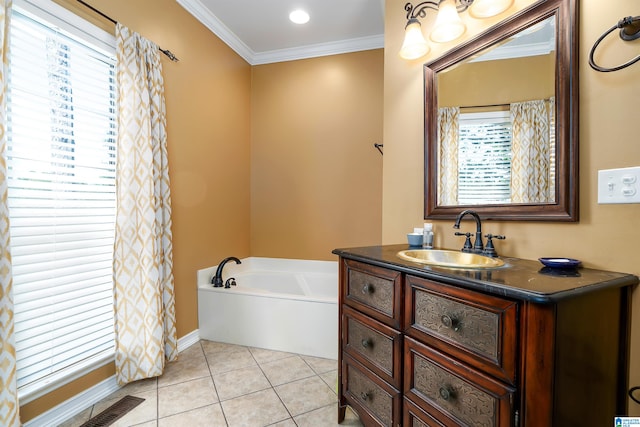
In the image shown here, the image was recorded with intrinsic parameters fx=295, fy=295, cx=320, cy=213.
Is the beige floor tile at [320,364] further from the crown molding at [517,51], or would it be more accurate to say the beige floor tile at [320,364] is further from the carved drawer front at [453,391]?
the crown molding at [517,51]

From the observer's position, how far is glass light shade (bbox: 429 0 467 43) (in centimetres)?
143

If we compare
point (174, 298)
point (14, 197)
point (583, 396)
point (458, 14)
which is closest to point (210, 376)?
point (174, 298)

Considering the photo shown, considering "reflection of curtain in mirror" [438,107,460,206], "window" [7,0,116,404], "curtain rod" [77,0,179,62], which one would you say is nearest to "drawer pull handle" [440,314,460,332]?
"reflection of curtain in mirror" [438,107,460,206]

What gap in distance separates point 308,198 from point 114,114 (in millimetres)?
1768

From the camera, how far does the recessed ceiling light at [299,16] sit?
242 centimetres

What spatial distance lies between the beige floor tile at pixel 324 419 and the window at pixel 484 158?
1.27 m

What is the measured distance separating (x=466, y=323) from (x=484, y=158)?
896 mm

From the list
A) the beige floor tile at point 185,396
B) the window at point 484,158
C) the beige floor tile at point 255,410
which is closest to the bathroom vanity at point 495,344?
the window at point 484,158

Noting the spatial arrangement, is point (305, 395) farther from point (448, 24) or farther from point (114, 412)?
point (448, 24)

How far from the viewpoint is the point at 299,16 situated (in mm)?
2465

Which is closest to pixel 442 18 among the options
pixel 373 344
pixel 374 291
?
pixel 374 291

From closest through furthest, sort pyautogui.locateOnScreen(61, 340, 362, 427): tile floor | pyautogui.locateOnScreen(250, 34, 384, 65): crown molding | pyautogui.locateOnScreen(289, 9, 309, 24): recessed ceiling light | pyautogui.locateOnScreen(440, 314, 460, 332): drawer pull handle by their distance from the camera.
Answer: pyautogui.locateOnScreen(440, 314, 460, 332): drawer pull handle < pyautogui.locateOnScreen(61, 340, 362, 427): tile floor < pyautogui.locateOnScreen(289, 9, 309, 24): recessed ceiling light < pyautogui.locateOnScreen(250, 34, 384, 65): crown molding

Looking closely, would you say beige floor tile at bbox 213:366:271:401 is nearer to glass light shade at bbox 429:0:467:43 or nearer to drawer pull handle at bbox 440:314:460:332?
drawer pull handle at bbox 440:314:460:332

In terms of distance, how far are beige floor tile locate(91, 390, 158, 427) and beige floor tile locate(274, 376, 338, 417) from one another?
0.68m
